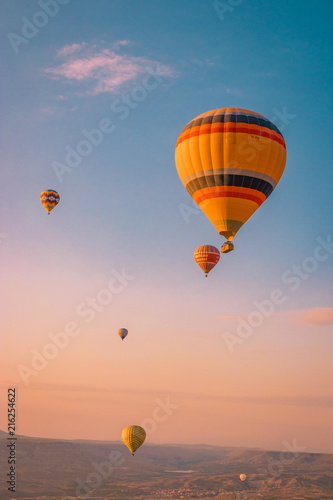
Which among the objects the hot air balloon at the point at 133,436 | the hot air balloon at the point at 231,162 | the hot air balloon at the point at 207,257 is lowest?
the hot air balloon at the point at 133,436

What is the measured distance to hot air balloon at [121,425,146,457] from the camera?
281 ft

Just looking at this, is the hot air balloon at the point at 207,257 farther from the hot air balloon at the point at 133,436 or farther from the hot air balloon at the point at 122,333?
the hot air balloon at the point at 133,436

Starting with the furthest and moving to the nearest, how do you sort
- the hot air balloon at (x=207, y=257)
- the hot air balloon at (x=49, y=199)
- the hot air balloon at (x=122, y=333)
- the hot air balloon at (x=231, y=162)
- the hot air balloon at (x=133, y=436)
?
the hot air balloon at (x=133, y=436) < the hot air balloon at (x=122, y=333) < the hot air balloon at (x=49, y=199) < the hot air balloon at (x=207, y=257) < the hot air balloon at (x=231, y=162)

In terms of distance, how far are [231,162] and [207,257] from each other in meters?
23.5

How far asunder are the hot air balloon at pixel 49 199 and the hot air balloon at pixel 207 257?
21.2 m

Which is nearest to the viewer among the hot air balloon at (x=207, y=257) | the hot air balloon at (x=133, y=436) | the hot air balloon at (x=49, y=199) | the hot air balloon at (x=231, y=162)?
the hot air balloon at (x=231, y=162)

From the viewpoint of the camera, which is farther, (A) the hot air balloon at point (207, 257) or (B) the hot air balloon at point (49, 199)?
(B) the hot air balloon at point (49, 199)

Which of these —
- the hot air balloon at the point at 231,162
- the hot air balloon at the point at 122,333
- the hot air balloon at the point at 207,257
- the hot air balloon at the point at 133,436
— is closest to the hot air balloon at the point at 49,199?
the hot air balloon at the point at 207,257

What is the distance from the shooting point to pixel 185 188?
5125cm

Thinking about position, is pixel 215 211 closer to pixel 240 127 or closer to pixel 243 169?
pixel 243 169

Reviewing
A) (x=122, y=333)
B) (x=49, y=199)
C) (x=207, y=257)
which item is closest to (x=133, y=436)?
(x=122, y=333)

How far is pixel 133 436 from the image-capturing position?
3408 inches

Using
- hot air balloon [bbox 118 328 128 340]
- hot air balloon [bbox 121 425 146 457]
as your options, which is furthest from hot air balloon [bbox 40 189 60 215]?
hot air balloon [bbox 121 425 146 457]

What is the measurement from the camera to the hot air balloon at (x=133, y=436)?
8569 centimetres
